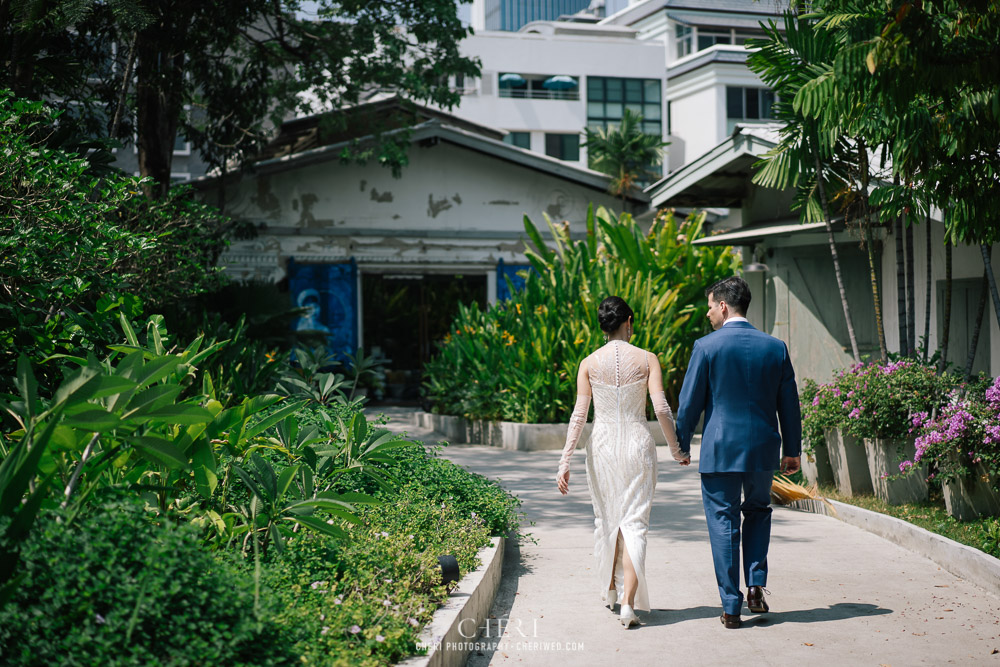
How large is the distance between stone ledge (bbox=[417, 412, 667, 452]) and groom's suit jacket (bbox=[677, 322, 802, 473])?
6.76m

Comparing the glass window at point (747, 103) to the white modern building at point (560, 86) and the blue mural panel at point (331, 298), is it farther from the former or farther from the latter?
the blue mural panel at point (331, 298)

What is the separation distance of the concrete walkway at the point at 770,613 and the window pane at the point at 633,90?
44.7 metres

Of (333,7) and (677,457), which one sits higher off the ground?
(333,7)

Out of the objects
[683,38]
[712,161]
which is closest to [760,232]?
[712,161]

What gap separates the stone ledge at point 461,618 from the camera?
4090mm

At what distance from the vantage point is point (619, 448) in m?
5.39

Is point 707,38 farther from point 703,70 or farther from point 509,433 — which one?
point 509,433

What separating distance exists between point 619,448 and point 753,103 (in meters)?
49.5

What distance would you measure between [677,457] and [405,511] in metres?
1.78

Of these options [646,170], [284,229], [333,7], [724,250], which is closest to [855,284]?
[724,250]

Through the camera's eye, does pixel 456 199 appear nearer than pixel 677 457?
No

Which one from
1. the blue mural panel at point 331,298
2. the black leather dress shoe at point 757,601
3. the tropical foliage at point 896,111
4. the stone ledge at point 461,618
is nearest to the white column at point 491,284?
the blue mural panel at point 331,298

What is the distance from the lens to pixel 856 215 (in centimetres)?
923

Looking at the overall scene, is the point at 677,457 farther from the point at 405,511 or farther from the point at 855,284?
the point at 855,284
